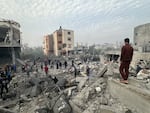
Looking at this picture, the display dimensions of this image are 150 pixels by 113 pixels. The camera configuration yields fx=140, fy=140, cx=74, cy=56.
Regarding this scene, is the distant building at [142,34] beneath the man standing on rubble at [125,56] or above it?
above

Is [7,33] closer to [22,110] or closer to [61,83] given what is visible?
[61,83]

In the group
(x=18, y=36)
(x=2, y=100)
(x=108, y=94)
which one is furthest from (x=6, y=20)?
(x=108, y=94)

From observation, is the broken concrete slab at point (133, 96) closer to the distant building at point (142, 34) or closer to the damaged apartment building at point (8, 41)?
the damaged apartment building at point (8, 41)

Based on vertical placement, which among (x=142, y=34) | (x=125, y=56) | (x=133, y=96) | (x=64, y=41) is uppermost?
(x=142, y=34)

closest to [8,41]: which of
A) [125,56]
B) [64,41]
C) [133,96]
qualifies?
[64,41]

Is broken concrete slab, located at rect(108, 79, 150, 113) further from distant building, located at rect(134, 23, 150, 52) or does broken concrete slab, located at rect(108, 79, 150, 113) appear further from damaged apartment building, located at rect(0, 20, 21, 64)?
distant building, located at rect(134, 23, 150, 52)

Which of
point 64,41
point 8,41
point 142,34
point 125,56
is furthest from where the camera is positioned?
point 64,41

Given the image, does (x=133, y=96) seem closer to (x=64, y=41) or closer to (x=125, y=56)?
(x=125, y=56)

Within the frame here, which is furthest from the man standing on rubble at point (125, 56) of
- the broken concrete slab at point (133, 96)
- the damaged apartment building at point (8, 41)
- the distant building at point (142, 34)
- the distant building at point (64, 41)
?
the distant building at point (64, 41)

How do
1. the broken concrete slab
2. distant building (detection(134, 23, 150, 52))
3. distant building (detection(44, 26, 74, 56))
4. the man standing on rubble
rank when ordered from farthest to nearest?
distant building (detection(44, 26, 74, 56)) < distant building (detection(134, 23, 150, 52)) < the man standing on rubble < the broken concrete slab

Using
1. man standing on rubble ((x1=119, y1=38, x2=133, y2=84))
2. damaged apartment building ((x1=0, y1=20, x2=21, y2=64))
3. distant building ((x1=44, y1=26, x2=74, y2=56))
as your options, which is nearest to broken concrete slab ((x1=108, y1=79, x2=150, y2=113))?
man standing on rubble ((x1=119, y1=38, x2=133, y2=84))

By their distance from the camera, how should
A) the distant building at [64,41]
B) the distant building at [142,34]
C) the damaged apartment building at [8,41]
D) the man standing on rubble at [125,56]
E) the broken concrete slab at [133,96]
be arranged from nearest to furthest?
the broken concrete slab at [133,96] < the man standing on rubble at [125,56] < the damaged apartment building at [8,41] < the distant building at [142,34] < the distant building at [64,41]

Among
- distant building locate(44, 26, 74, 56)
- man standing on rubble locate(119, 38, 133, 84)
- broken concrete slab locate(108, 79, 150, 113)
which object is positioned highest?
distant building locate(44, 26, 74, 56)

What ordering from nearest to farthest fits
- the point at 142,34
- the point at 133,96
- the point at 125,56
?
the point at 133,96
the point at 125,56
the point at 142,34
